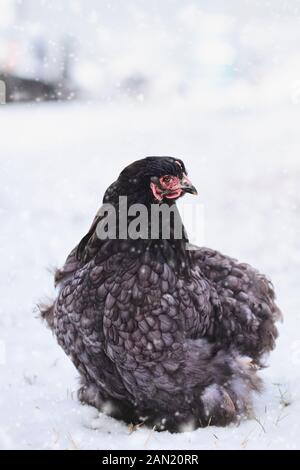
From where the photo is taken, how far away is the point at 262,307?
4.23 metres

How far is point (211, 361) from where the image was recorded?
380 cm

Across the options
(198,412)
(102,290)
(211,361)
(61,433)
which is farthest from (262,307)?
(61,433)

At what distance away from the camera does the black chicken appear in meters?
3.46

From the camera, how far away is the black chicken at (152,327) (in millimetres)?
3455

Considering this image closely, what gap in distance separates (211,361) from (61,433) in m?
1.04

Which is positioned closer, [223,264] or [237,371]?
[237,371]

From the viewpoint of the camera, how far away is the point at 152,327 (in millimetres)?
3479

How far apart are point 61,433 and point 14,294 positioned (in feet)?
9.73

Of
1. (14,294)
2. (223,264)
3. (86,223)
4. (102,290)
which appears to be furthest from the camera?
(86,223)

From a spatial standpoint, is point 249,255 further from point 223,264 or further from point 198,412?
point 198,412

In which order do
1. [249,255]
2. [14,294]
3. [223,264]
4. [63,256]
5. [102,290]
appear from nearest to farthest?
[102,290] < [223,264] < [14,294] < [63,256] < [249,255]
